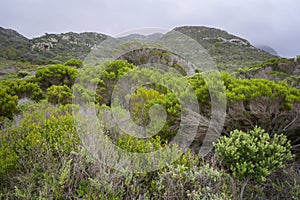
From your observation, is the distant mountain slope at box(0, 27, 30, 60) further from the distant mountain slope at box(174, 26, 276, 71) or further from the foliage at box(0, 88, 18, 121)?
the foliage at box(0, 88, 18, 121)

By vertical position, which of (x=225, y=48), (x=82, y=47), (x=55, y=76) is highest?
(x=82, y=47)

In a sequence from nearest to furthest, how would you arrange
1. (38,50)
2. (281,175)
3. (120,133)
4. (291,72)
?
(281,175), (120,133), (291,72), (38,50)

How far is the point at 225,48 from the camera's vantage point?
38.2 meters

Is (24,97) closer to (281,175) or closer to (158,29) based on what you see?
(158,29)

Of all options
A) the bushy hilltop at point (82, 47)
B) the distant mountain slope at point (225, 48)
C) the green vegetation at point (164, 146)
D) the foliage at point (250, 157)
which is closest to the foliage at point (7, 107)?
the green vegetation at point (164, 146)

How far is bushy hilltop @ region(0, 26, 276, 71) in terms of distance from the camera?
3419 cm

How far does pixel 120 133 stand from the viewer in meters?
4.19

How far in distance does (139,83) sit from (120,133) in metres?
3.54

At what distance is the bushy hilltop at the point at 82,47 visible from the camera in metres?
34.2

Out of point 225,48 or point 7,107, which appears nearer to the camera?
point 7,107

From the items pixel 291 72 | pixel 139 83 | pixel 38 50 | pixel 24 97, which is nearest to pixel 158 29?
pixel 139 83

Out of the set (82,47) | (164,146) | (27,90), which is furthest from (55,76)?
(82,47)

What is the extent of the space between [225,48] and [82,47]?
3399 centimetres

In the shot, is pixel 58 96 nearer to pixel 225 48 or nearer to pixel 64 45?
pixel 225 48
